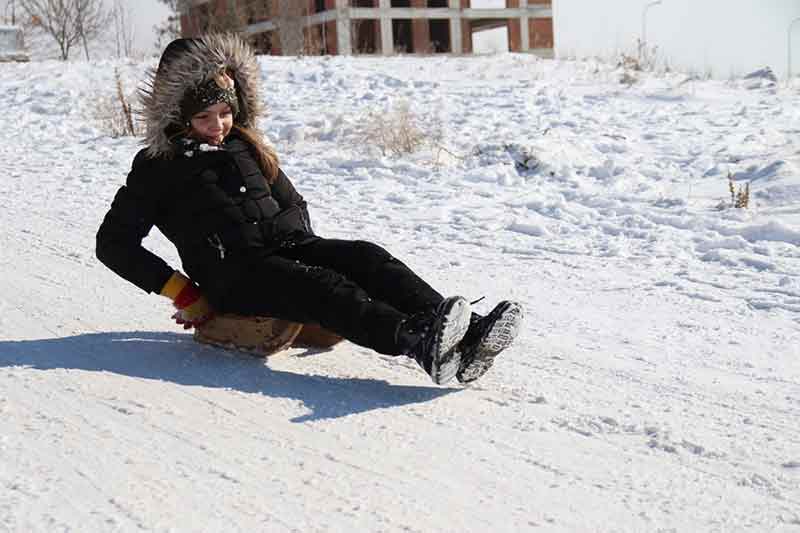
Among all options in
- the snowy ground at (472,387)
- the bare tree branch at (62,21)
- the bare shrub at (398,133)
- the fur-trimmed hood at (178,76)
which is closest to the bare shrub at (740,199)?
the snowy ground at (472,387)

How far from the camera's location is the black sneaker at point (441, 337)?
7.37ft

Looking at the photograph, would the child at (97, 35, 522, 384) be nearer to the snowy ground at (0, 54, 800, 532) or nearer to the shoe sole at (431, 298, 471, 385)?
the shoe sole at (431, 298, 471, 385)

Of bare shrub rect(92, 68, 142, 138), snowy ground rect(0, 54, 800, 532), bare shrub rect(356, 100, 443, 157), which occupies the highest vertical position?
bare shrub rect(92, 68, 142, 138)

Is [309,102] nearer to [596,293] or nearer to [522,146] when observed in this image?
[522,146]

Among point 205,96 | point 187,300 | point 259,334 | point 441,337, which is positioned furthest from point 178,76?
point 441,337

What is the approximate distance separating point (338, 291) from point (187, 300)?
0.56 meters

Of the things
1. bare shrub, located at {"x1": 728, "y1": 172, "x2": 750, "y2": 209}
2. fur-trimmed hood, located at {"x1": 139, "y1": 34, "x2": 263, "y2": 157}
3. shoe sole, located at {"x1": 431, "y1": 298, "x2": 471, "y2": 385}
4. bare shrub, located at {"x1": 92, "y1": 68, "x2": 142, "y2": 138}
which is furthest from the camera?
bare shrub, located at {"x1": 92, "y1": 68, "x2": 142, "y2": 138}

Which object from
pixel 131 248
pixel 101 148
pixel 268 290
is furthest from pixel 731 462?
pixel 101 148

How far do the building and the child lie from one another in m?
25.3

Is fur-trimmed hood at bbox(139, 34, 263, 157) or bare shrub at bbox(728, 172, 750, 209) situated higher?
fur-trimmed hood at bbox(139, 34, 263, 157)

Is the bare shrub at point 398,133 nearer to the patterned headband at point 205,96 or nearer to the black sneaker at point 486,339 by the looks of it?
the patterned headband at point 205,96

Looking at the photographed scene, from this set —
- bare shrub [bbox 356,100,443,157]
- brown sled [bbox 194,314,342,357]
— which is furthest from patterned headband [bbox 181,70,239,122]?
bare shrub [bbox 356,100,443,157]

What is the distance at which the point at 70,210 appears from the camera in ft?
16.5

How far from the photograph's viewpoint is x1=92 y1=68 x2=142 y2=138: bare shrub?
8.36 meters
